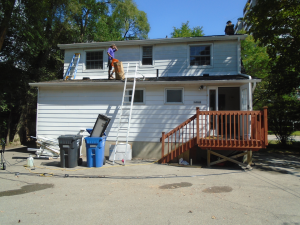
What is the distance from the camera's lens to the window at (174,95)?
10430 millimetres

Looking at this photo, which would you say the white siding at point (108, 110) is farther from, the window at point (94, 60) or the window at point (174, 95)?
the window at point (94, 60)

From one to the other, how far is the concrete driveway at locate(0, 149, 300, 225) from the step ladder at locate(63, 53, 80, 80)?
5979mm

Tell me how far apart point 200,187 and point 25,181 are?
505cm

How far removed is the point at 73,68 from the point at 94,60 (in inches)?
51.7

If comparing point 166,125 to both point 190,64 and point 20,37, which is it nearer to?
point 190,64

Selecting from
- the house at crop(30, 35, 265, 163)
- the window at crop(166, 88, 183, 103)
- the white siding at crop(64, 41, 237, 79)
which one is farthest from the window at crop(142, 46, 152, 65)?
the window at crop(166, 88, 183, 103)

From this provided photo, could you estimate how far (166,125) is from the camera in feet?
33.8

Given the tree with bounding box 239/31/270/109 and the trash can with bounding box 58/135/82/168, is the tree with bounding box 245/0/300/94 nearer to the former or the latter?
the tree with bounding box 239/31/270/109

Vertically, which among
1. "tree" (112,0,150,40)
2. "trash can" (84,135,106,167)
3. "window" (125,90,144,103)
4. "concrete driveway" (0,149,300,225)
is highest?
"tree" (112,0,150,40)

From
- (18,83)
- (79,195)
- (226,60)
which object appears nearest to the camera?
(79,195)

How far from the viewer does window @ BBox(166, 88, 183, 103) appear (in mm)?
10430

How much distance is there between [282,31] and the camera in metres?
11.6

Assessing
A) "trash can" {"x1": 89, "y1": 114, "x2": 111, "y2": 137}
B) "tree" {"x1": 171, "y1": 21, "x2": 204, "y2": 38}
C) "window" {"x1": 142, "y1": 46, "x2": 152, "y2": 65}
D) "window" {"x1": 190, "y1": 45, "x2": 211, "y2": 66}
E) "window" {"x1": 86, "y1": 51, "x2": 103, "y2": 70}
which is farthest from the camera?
"tree" {"x1": 171, "y1": 21, "x2": 204, "y2": 38}

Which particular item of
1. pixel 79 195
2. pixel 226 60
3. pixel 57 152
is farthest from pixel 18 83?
pixel 226 60
